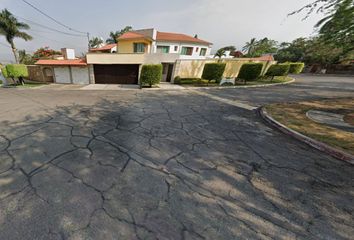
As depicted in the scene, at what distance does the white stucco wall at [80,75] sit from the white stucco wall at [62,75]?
2.63ft

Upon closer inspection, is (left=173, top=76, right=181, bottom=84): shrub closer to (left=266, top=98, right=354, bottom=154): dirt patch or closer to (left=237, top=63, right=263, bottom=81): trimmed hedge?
(left=237, top=63, right=263, bottom=81): trimmed hedge

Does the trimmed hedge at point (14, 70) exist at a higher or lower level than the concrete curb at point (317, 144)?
lower

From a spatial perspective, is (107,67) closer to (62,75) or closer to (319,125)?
(62,75)

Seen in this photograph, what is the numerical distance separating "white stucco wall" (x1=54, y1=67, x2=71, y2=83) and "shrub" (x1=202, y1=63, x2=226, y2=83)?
1701 centimetres

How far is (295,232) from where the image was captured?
7.45 feet

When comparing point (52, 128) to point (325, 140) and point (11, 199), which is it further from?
point (325, 140)

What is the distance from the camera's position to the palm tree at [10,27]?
22.2 metres

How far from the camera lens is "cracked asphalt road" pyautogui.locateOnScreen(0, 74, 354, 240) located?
7.46 ft

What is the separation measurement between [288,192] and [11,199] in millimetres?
4880

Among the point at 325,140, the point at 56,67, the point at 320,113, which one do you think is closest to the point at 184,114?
the point at 325,140

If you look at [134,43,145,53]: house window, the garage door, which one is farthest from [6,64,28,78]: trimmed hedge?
[134,43,145,53]: house window

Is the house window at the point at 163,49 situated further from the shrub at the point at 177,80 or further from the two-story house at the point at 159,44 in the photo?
the shrub at the point at 177,80

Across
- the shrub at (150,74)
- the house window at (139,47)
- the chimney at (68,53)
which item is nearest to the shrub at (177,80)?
the shrub at (150,74)

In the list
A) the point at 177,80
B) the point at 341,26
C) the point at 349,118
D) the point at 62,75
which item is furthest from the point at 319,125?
the point at 62,75
